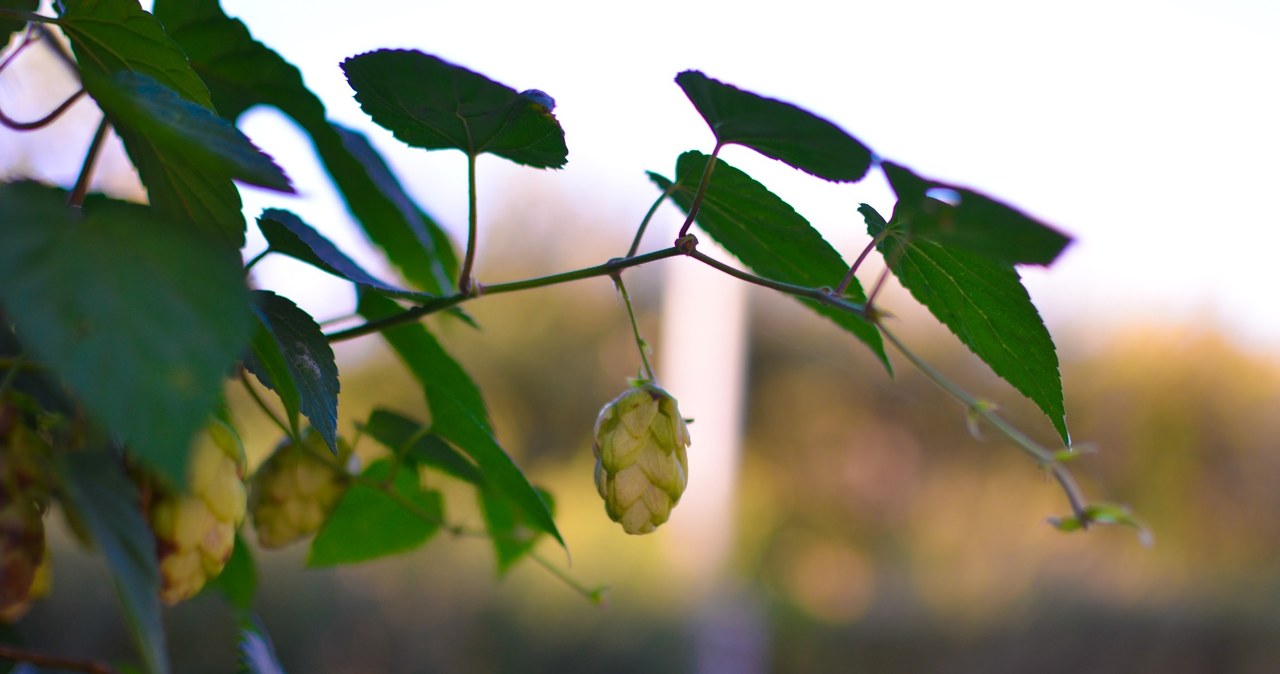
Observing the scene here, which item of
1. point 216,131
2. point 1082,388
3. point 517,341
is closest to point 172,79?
point 216,131

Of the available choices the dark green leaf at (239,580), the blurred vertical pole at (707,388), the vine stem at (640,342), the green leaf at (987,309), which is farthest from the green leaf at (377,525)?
the blurred vertical pole at (707,388)

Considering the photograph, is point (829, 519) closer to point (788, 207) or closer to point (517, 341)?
point (517, 341)

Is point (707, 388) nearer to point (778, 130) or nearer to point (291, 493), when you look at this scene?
point (291, 493)

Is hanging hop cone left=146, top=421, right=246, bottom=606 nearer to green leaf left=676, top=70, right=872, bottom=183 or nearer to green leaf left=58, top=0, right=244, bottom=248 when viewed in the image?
green leaf left=58, top=0, right=244, bottom=248

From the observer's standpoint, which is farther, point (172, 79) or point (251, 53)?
point (251, 53)

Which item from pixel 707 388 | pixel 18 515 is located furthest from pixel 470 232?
pixel 707 388

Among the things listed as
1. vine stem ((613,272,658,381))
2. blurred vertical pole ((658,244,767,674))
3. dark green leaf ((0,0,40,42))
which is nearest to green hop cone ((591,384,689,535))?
vine stem ((613,272,658,381))

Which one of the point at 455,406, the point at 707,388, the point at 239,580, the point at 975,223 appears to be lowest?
the point at 707,388

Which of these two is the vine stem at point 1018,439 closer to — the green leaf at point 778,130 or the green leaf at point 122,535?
the green leaf at point 778,130
